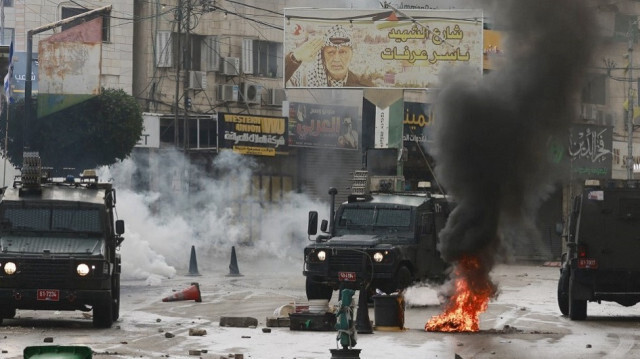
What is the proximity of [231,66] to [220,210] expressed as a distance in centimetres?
656

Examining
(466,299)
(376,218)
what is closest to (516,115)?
(466,299)

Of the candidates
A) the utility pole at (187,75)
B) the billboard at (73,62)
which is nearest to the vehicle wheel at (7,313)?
the billboard at (73,62)

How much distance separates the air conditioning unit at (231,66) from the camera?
4894cm

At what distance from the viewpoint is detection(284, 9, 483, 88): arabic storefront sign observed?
134 ft

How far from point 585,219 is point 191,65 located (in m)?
29.3

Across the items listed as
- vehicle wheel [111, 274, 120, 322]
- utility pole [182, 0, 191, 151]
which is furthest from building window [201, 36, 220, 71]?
vehicle wheel [111, 274, 120, 322]

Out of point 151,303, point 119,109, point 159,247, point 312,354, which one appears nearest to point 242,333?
point 312,354

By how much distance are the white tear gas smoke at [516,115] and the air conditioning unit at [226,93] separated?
27.9 metres

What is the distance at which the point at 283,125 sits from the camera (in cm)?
4828

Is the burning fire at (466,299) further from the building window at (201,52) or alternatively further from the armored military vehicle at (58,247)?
the building window at (201,52)

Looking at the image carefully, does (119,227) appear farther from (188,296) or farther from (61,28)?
(61,28)

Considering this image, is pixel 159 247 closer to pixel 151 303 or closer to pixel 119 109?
pixel 119 109

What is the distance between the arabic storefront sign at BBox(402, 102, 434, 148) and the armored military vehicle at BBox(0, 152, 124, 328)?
27.1 meters

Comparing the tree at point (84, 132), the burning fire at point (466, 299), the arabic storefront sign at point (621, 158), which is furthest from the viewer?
the arabic storefront sign at point (621, 158)
